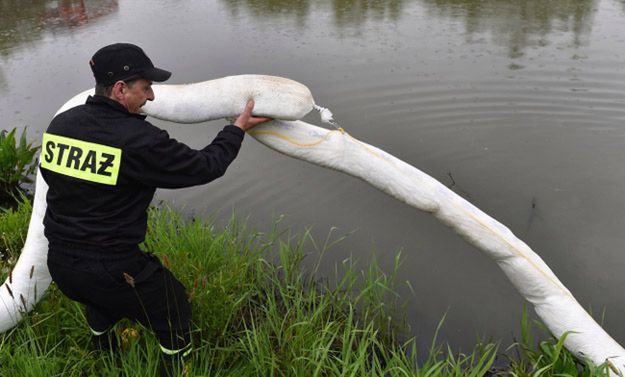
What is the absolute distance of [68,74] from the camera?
24.5 ft

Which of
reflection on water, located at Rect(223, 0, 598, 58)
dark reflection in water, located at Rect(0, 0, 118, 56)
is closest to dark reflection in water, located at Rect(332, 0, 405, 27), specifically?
reflection on water, located at Rect(223, 0, 598, 58)

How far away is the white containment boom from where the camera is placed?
7.96 feet

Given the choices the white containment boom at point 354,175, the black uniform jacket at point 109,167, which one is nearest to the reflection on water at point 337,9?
the white containment boom at point 354,175

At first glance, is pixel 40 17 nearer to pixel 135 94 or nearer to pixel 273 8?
pixel 273 8

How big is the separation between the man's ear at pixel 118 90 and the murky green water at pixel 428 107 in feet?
7.11

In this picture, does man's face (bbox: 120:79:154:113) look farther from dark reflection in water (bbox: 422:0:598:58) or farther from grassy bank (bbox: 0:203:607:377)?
dark reflection in water (bbox: 422:0:598:58)

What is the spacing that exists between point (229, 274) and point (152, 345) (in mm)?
719

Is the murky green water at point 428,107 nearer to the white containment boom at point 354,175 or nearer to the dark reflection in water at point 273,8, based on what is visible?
the dark reflection in water at point 273,8

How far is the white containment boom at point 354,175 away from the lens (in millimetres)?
2426

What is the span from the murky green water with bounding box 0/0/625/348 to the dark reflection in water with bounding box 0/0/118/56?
0.06 m

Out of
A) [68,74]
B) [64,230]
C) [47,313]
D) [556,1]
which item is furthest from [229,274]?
[556,1]

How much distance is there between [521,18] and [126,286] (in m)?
7.60

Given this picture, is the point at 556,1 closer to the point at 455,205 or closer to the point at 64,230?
the point at 455,205

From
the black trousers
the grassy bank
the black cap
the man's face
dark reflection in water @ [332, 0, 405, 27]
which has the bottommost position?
the grassy bank
